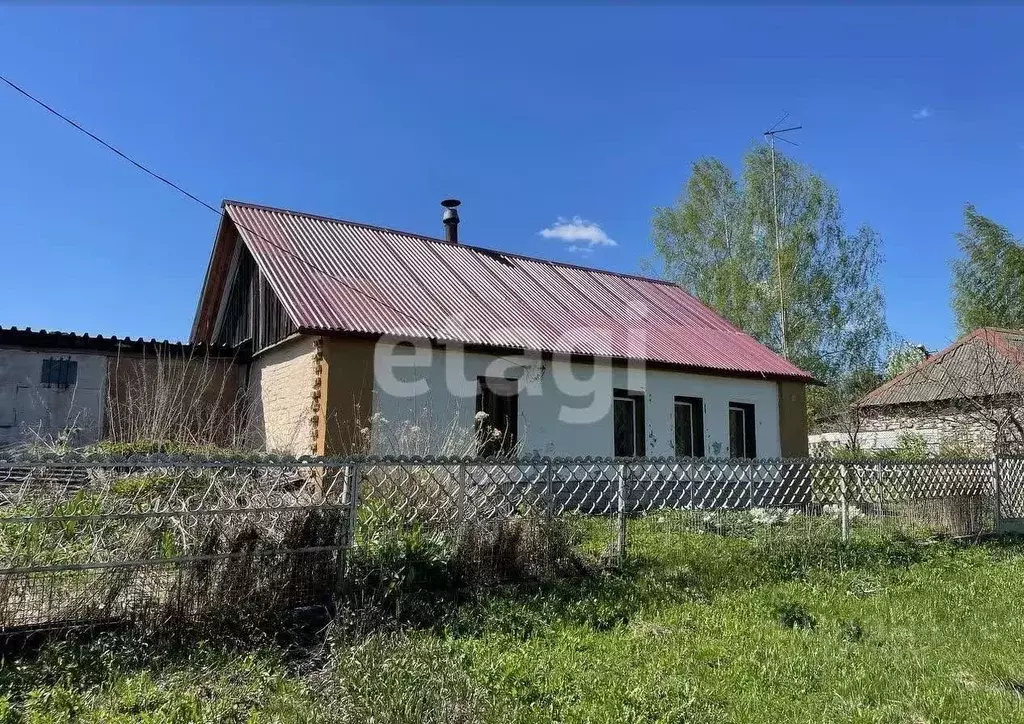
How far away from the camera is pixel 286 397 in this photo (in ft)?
37.0

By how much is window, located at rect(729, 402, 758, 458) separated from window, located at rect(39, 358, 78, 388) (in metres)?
12.3

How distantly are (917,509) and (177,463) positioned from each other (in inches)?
355

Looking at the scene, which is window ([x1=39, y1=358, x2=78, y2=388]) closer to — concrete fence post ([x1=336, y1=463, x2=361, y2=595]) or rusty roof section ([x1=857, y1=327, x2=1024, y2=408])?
concrete fence post ([x1=336, y1=463, x2=361, y2=595])

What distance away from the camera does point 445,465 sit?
234 inches

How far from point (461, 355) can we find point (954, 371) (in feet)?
56.1

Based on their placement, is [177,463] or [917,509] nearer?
[177,463]

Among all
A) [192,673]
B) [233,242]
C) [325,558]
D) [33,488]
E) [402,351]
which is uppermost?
[233,242]

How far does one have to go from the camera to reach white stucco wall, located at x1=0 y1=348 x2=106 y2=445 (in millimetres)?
10539

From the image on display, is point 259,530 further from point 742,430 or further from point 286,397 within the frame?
point 742,430

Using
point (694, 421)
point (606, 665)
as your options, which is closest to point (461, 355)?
point (694, 421)

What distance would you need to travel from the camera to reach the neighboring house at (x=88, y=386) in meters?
10.5

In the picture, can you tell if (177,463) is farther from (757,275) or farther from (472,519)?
(757,275)

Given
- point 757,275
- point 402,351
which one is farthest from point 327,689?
point 757,275

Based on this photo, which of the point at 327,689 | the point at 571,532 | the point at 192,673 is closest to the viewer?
the point at 327,689
